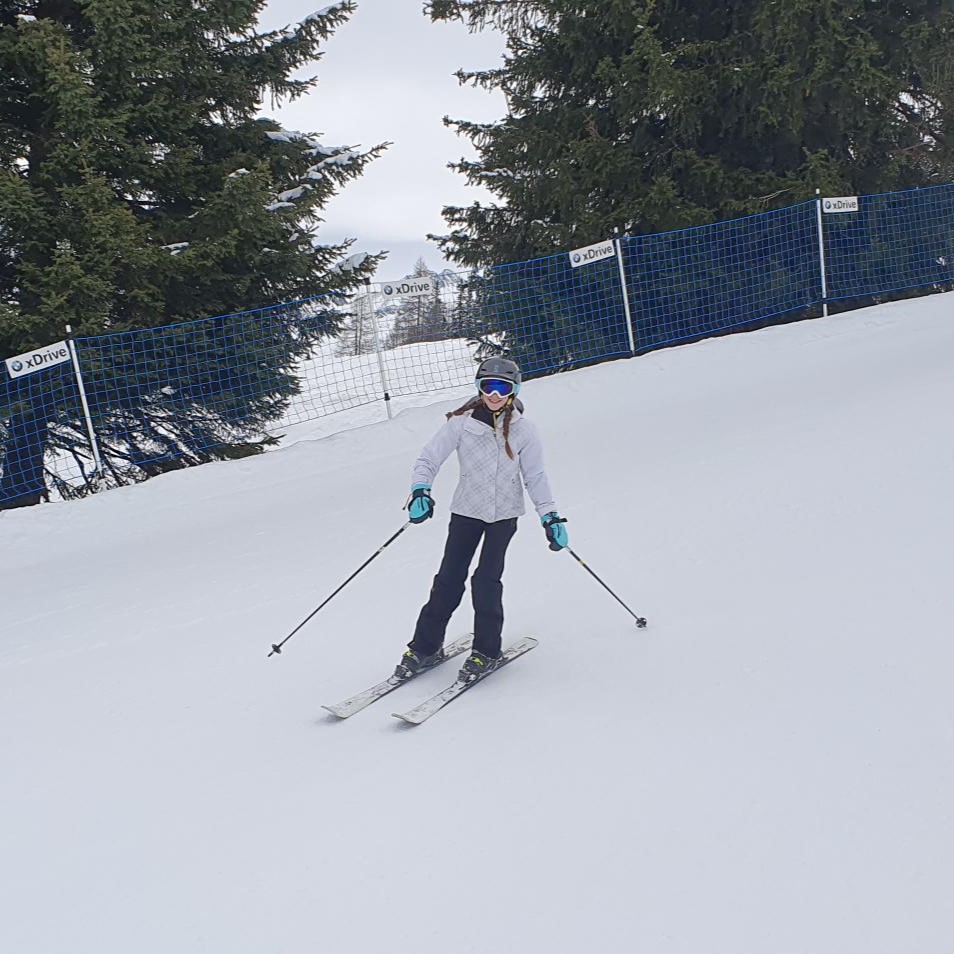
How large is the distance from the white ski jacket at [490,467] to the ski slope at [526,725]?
0.75m

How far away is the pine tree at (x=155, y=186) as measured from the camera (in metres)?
7.46

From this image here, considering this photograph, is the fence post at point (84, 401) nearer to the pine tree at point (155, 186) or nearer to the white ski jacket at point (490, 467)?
the pine tree at point (155, 186)

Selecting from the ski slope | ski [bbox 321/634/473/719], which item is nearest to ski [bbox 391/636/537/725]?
the ski slope

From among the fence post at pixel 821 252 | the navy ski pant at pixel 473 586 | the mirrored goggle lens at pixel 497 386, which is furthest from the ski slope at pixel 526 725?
the fence post at pixel 821 252

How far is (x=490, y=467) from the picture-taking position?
406cm

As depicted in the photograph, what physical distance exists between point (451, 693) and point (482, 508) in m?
0.84

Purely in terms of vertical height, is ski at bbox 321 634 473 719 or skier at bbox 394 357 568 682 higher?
skier at bbox 394 357 568 682

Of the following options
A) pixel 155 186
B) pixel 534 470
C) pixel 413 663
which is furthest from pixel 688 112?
pixel 413 663

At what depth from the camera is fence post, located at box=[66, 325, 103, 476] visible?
23.3 ft

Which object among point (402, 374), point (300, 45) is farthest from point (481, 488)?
point (300, 45)

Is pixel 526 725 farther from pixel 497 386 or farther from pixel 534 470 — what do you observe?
pixel 497 386

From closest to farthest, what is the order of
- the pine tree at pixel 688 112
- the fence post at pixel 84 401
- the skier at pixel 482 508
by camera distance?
1. the skier at pixel 482 508
2. the fence post at pixel 84 401
3. the pine tree at pixel 688 112

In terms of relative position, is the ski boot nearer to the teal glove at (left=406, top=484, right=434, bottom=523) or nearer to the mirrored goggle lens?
the teal glove at (left=406, top=484, right=434, bottom=523)

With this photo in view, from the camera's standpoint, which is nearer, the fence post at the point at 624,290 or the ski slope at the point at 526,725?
the ski slope at the point at 526,725
